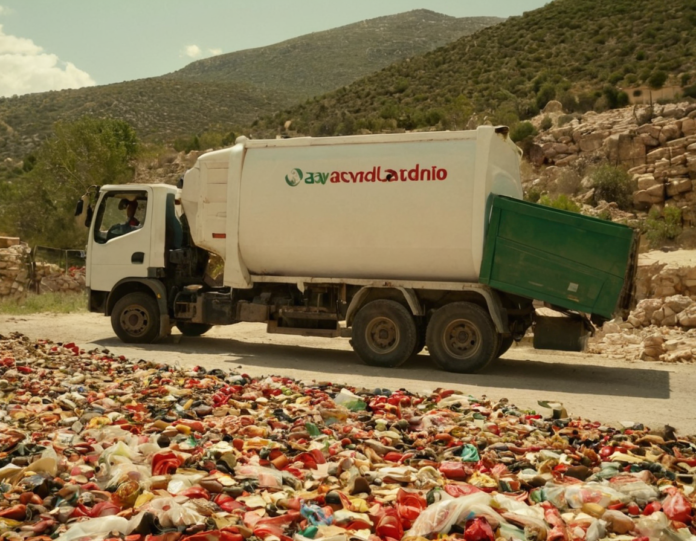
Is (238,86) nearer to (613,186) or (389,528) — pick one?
(613,186)

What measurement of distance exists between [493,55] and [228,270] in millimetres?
39789

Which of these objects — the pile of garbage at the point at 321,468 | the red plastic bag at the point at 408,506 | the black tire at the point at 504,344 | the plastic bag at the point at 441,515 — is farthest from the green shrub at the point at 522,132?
the plastic bag at the point at 441,515

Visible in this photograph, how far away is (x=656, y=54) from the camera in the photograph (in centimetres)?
3916

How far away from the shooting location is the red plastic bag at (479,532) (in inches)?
162

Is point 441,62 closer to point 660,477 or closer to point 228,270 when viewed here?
point 228,270

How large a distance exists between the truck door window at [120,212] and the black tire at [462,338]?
5.31 metres

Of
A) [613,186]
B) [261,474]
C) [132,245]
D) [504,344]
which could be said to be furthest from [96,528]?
[613,186]

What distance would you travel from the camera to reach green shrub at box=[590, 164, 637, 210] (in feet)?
78.4

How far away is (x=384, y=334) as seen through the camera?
36.0 feet

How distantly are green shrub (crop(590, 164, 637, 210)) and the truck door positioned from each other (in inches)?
613

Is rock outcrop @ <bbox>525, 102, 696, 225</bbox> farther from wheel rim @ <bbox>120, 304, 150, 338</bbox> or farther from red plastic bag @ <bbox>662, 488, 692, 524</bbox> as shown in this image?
red plastic bag @ <bbox>662, 488, 692, 524</bbox>

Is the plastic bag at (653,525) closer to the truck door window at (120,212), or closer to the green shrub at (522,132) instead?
the truck door window at (120,212)

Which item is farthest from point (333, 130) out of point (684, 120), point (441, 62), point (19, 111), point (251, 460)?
point (251, 460)

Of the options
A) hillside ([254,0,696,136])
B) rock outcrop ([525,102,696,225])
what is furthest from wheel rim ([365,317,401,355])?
hillside ([254,0,696,136])
